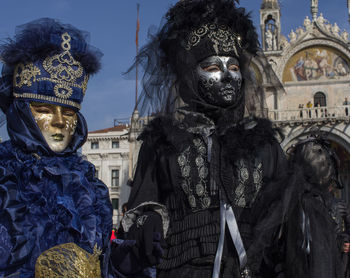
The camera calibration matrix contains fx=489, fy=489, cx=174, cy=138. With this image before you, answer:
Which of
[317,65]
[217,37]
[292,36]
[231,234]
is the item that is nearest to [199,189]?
[231,234]

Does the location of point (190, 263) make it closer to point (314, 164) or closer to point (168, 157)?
point (168, 157)

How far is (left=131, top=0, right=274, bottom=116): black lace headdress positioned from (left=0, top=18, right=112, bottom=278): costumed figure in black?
14.8 inches

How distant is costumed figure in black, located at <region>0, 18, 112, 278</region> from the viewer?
2252mm

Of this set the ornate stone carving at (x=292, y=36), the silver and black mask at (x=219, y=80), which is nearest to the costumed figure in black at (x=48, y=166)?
the silver and black mask at (x=219, y=80)

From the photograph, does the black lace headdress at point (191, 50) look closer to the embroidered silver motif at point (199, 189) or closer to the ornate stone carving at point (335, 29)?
the embroidered silver motif at point (199, 189)

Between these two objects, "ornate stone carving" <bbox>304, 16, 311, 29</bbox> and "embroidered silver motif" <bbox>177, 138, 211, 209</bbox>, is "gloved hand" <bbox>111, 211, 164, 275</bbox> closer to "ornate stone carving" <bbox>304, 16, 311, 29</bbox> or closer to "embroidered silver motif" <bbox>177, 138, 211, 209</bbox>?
"embroidered silver motif" <bbox>177, 138, 211, 209</bbox>

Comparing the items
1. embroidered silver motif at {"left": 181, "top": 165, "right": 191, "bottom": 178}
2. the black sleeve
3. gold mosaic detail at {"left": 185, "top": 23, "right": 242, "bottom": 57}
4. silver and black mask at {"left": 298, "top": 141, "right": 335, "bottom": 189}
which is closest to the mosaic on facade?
silver and black mask at {"left": 298, "top": 141, "right": 335, "bottom": 189}

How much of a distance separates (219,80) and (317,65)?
23972 millimetres

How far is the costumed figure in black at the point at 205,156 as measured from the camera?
2404 mm

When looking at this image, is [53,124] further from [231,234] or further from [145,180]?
[231,234]

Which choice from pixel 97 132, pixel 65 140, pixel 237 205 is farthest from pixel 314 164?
pixel 97 132

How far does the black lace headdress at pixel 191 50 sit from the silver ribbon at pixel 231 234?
629mm

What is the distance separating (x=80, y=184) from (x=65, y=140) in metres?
0.29

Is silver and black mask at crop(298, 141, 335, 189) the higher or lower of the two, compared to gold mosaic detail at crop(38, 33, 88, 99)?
lower
